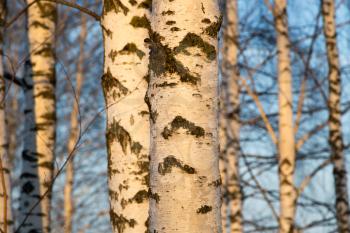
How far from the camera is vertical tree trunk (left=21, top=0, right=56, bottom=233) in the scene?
4.74 metres

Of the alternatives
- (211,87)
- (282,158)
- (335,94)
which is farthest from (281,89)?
(211,87)

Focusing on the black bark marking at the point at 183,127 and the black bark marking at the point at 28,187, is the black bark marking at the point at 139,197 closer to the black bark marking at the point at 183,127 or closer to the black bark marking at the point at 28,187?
the black bark marking at the point at 183,127

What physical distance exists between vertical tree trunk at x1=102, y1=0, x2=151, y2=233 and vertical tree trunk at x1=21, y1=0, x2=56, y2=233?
1.79 metres

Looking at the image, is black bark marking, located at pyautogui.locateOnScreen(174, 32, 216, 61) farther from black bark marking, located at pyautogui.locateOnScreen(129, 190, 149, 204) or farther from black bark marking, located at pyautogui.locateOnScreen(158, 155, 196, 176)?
black bark marking, located at pyautogui.locateOnScreen(129, 190, 149, 204)

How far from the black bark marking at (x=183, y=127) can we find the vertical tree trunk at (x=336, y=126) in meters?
5.41

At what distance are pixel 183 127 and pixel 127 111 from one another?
3.33 feet

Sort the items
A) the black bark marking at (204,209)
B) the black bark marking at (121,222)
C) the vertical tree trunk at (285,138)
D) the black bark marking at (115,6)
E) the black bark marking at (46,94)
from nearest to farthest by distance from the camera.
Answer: the black bark marking at (204,209), the black bark marking at (121,222), the black bark marking at (115,6), the black bark marking at (46,94), the vertical tree trunk at (285,138)

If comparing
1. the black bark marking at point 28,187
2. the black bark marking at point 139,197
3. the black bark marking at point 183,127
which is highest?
the black bark marking at point 183,127

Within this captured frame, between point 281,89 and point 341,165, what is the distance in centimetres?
151

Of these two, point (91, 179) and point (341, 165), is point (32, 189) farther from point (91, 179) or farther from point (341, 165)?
point (91, 179)

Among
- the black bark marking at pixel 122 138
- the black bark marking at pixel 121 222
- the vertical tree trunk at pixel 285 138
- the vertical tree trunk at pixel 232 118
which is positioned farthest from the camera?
the vertical tree trunk at pixel 232 118

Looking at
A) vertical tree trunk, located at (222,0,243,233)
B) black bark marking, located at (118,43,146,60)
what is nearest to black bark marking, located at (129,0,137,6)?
black bark marking, located at (118,43,146,60)

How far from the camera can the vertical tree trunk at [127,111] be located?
287cm

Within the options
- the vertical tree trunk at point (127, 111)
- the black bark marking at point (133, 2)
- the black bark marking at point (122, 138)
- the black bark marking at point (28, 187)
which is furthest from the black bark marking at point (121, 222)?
the black bark marking at point (28, 187)
